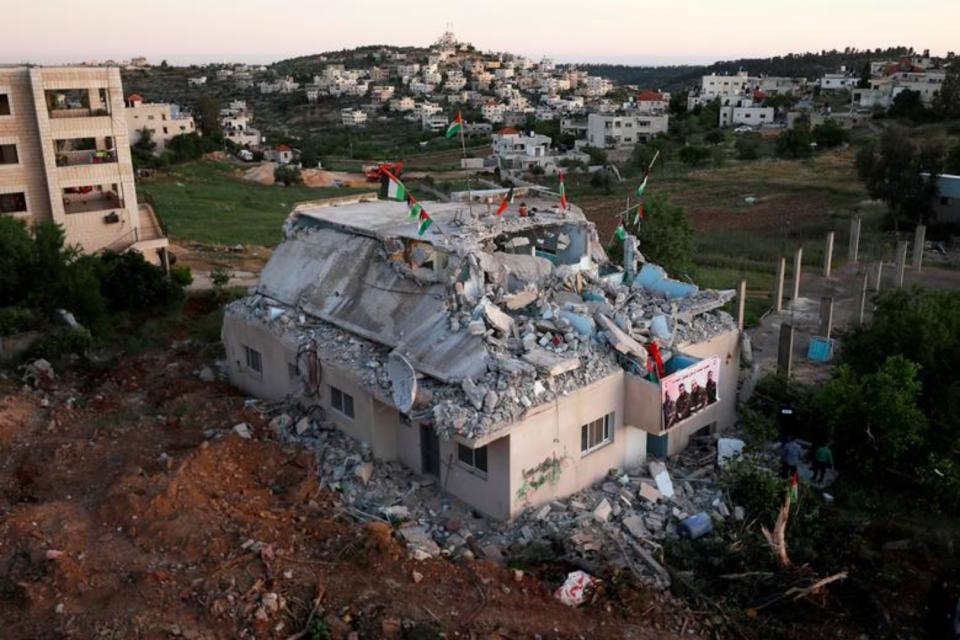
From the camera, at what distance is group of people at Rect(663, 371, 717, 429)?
15.4m

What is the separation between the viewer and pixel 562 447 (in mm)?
14906

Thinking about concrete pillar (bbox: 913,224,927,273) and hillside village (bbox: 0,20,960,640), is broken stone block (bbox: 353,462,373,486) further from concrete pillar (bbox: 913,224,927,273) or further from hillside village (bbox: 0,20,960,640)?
concrete pillar (bbox: 913,224,927,273)

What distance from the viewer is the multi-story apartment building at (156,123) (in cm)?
7919

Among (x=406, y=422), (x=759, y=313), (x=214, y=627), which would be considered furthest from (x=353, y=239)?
(x=759, y=313)

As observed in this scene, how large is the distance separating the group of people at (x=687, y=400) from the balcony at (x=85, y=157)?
28.0 metres

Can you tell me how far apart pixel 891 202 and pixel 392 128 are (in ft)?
324

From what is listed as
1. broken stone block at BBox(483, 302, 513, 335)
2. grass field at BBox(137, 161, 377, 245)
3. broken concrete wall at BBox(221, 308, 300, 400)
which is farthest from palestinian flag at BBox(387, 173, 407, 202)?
grass field at BBox(137, 161, 377, 245)

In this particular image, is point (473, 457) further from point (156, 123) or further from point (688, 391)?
point (156, 123)

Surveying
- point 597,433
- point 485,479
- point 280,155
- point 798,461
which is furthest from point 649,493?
point 280,155

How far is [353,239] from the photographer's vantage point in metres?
19.6

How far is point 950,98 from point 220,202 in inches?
2554

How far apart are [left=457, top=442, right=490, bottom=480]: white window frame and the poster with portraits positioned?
3.55 m

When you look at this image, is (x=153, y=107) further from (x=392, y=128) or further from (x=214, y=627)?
(x=214, y=627)

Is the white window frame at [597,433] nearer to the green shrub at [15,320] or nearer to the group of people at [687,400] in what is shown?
the group of people at [687,400]
